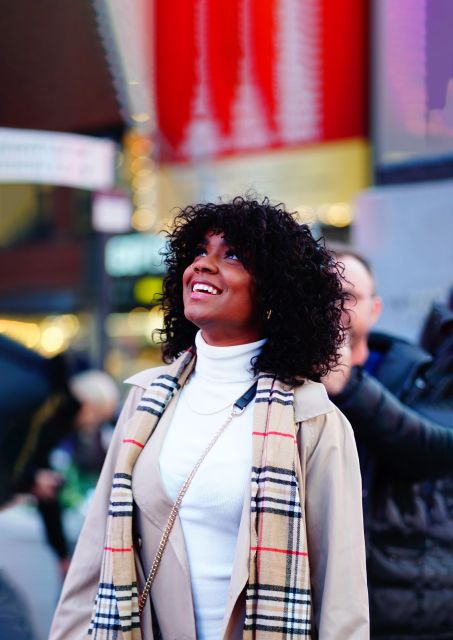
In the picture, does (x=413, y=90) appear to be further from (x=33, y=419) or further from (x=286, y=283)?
(x=286, y=283)

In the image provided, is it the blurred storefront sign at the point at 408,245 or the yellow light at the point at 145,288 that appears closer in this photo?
the blurred storefront sign at the point at 408,245

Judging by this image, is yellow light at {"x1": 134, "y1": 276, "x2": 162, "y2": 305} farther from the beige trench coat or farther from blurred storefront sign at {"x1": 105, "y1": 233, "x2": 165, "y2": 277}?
the beige trench coat

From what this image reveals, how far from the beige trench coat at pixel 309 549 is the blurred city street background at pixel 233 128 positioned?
2.34 ft

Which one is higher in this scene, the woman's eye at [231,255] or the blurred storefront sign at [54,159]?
the blurred storefront sign at [54,159]

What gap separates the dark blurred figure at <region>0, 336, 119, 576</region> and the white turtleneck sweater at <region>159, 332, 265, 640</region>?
1.97 metres

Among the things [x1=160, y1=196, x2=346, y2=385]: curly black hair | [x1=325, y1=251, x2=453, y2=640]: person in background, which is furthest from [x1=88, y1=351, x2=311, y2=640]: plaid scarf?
[x1=325, y1=251, x2=453, y2=640]: person in background

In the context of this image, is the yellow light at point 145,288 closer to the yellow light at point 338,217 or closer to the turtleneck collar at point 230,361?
the yellow light at point 338,217

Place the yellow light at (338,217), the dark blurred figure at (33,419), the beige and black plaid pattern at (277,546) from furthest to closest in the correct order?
the yellow light at (338,217) < the dark blurred figure at (33,419) < the beige and black plaid pattern at (277,546)

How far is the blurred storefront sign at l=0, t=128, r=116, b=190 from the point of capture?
214 inches

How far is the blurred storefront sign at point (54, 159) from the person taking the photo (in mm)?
5430

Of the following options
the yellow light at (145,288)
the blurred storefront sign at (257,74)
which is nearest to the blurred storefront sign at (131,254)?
the yellow light at (145,288)

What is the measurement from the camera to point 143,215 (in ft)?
47.8

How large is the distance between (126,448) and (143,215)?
12.6m

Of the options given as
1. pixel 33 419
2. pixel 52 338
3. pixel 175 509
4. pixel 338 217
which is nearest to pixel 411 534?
pixel 175 509
